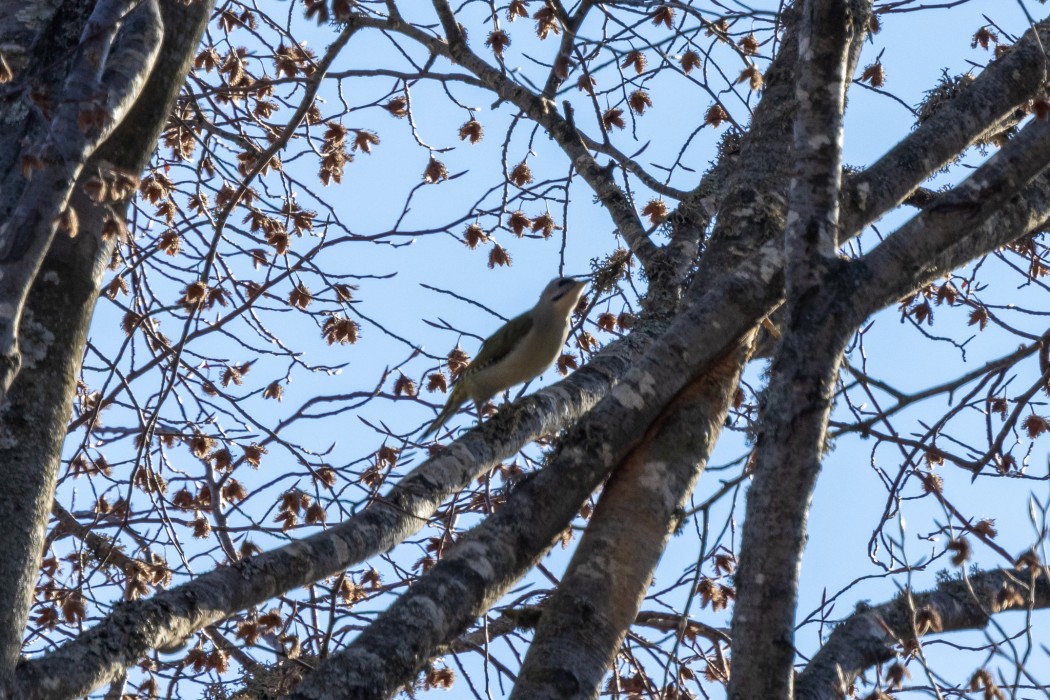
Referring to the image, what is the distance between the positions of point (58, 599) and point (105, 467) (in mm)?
1265

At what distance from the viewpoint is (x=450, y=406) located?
6379mm

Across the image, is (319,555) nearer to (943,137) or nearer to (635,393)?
(635,393)

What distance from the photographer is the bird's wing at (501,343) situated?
6191mm

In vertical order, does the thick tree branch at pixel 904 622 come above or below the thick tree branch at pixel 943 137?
below

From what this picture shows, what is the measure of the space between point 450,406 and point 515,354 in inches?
20.3

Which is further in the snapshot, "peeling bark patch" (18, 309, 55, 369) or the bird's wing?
the bird's wing

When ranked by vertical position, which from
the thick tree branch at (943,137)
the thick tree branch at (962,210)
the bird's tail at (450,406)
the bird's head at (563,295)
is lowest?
the thick tree branch at (962,210)

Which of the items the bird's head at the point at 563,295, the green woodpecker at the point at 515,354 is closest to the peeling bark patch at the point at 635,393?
the green woodpecker at the point at 515,354

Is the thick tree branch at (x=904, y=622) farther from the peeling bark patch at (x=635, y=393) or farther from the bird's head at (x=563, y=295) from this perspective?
the bird's head at (x=563, y=295)

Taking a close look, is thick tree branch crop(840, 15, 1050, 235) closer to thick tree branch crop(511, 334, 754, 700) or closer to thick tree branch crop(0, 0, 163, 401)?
thick tree branch crop(511, 334, 754, 700)

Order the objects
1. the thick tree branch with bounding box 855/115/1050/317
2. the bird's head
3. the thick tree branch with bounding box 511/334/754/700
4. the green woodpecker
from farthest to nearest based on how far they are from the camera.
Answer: the bird's head < the green woodpecker < the thick tree branch with bounding box 511/334/754/700 < the thick tree branch with bounding box 855/115/1050/317

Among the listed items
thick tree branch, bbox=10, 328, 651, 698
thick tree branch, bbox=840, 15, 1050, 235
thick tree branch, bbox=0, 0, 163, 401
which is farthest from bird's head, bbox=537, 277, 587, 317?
thick tree branch, bbox=0, 0, 163, 401

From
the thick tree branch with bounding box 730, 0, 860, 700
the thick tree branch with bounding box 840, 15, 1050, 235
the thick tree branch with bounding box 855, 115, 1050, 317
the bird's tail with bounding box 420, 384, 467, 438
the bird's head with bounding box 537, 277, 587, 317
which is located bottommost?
the thick tree branch with bounding box 730, 0, 860, 700

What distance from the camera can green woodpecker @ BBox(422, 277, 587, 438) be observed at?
612cm
